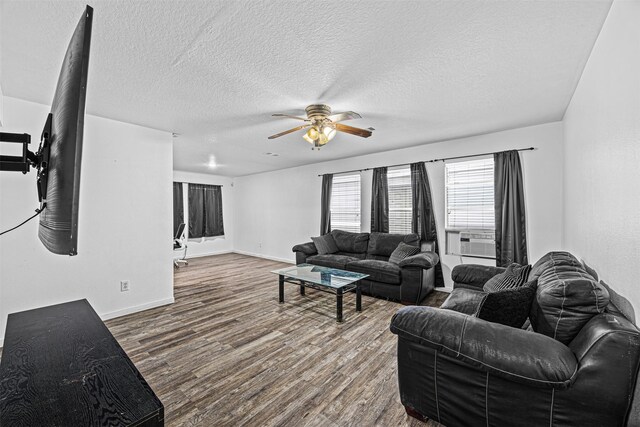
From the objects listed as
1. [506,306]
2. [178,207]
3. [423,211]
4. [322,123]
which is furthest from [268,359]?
[178,207]

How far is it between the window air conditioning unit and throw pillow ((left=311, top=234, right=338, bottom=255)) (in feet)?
7.54

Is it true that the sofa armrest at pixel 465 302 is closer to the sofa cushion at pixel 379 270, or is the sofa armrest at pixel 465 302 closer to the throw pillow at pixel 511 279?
the throw pillow at pixel 511 279

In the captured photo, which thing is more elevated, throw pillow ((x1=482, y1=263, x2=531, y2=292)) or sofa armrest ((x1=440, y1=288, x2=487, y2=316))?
throw pillow ((x1=482, y1=263, x2=531, y2=292))

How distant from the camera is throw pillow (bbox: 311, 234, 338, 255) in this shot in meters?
5.21

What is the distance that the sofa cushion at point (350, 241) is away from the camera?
506 cm

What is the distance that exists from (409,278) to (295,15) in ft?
10.8

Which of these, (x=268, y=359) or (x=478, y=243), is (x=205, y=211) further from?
(x=478, y=243)

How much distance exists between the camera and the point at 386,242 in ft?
15.4

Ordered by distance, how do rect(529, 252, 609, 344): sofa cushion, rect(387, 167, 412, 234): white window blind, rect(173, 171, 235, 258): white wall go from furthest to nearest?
1. rect(173, 171, 235, 258): white wall
2. rect(387, 167, 412, 234): white window blind
3. rect(529, 252, 609, 344): sofa cushion

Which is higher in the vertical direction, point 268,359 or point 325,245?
point 325,245

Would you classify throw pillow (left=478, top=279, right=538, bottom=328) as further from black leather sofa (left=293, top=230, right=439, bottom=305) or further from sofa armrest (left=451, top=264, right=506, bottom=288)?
black leather sofa (left=293, top=230, right=439, bottom=305)

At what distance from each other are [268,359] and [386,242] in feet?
9.70

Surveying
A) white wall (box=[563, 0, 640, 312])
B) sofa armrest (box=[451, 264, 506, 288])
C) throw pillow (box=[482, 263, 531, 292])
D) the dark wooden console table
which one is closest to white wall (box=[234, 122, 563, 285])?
sofa armrest (box=[451, 264, 506, 288])

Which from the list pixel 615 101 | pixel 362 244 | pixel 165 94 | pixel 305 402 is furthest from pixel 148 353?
pixel 615 101
